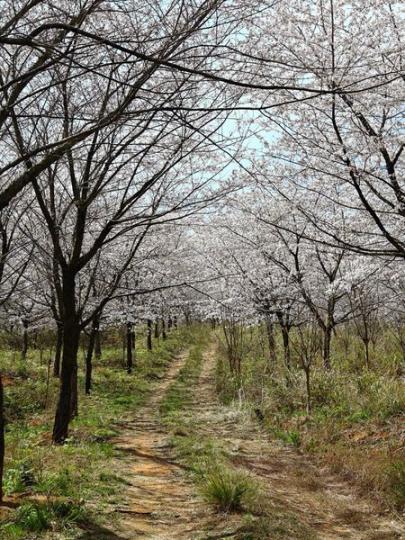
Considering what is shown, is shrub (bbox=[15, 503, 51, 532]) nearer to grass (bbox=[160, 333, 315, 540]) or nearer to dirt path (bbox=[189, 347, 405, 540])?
grass (bbox=[160, 333, 315, 540])

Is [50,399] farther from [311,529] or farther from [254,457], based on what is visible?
[311,529]

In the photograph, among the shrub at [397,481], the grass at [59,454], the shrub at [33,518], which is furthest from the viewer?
the shrub at [397,481]

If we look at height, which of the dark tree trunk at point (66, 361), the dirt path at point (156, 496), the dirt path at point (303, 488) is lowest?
the dirt path at point (303, 488)

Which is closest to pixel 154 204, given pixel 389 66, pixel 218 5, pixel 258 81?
pixel 258 81

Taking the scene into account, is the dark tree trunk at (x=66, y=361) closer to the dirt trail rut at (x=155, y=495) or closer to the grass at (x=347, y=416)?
the dirt trail rut at (x=155, y=495)

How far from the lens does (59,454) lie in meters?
6.72

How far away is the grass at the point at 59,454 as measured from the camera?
4.35 m

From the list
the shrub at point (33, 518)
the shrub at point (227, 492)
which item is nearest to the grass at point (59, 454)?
the shrub at point (33, 518)

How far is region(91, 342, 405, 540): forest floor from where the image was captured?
14.9 feet

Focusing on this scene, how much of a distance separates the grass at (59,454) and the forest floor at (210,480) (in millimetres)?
264

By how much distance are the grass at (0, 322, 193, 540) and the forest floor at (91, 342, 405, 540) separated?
26 centimetres

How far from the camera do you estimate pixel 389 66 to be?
19.8 ft

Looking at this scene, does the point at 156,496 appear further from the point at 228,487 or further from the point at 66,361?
the point at 66,361

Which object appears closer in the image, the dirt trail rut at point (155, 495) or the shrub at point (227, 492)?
the dirt trail rut at point (155, 495)
